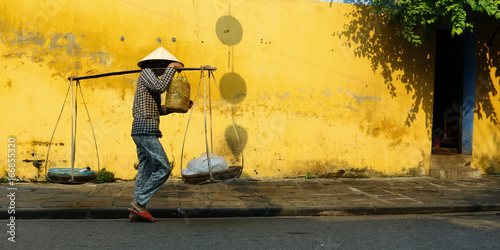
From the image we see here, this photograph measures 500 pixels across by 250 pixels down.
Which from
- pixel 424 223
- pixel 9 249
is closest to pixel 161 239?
pixel 9 249

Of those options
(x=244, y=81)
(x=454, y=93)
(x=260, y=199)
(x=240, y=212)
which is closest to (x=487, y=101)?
(x=454, y=93)

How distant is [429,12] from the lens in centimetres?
823

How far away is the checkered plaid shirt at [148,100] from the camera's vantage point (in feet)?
17.7

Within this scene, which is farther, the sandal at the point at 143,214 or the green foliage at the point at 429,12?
the green foliage at the point at 429,12

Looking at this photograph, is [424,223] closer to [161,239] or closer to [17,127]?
[161,239]

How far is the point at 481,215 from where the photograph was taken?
6480mm

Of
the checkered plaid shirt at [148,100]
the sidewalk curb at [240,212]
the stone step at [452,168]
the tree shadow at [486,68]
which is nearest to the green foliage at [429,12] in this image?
the tree shadow at [486,68]

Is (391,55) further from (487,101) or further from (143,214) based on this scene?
(143,214)

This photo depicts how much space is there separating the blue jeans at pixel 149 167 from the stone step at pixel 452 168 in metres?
6.32

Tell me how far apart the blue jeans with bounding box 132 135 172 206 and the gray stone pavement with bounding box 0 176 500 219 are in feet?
1.91

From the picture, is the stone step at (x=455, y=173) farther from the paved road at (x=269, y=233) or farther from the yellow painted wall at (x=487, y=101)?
the paved road at (x=269, y=233)

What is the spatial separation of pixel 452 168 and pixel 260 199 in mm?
5029

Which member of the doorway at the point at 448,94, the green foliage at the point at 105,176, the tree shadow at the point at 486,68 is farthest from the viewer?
the doorway at the point at 448,94

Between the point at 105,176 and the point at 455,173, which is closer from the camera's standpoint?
the point at 105,176
